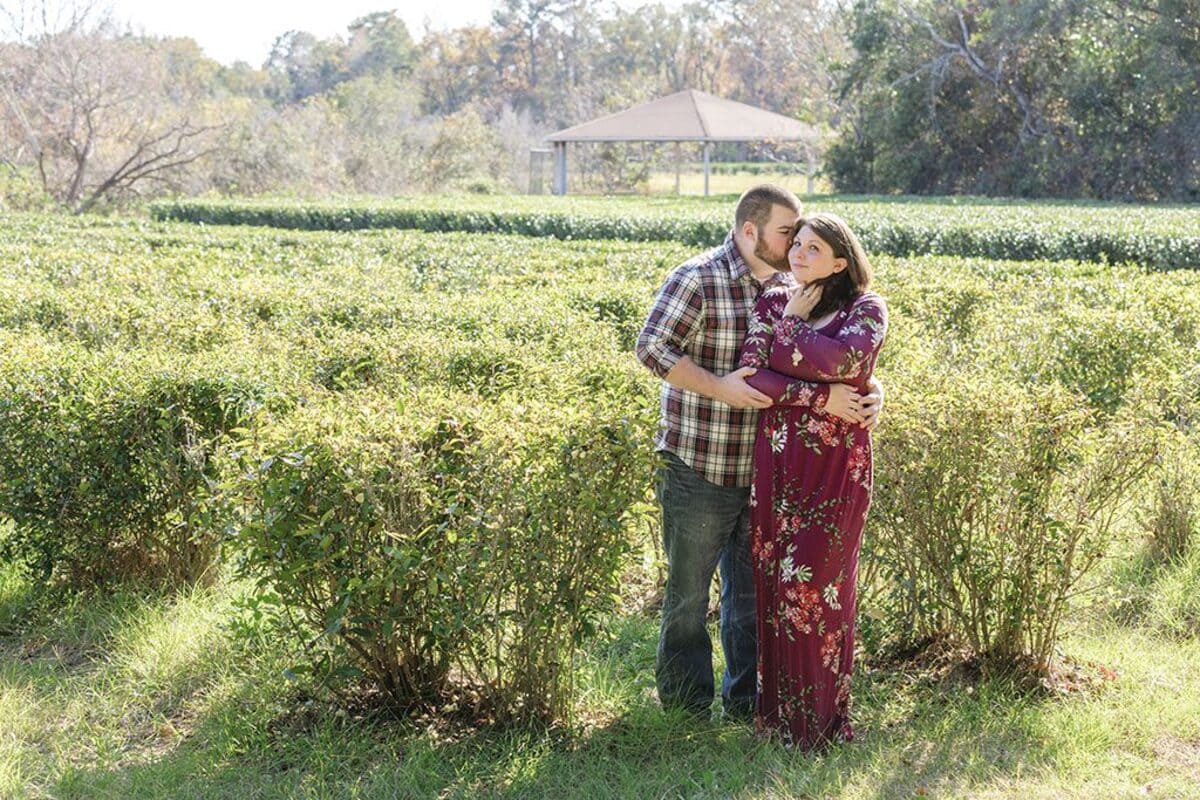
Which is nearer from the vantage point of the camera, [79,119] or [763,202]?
[763,202]

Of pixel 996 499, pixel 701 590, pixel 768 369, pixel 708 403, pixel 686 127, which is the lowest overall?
pixel 701 590

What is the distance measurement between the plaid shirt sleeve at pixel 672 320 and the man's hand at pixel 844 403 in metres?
0.43

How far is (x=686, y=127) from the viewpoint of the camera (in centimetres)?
4188

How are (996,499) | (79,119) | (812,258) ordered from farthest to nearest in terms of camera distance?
(79,119)
(996,499)
(812,258)

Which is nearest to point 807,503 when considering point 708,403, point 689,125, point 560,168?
point 708,403

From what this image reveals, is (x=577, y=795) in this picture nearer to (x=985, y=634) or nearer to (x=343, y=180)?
(x=985, y=634)

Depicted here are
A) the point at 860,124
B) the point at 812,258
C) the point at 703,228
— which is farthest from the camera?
the point at 860,124

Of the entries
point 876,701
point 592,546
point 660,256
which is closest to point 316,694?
point 592,546

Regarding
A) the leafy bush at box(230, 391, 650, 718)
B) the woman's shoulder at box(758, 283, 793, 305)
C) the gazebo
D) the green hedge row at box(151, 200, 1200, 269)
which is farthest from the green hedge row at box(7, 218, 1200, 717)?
the gazebo

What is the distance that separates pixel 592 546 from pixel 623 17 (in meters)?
67.0

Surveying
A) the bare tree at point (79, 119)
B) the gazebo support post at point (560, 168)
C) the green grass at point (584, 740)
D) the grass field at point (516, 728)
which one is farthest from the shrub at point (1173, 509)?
the gazebo support post at point (560, 168)

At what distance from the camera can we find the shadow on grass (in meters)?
3.40

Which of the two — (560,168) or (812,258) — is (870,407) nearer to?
(812,258)

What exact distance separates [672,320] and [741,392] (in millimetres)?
284
